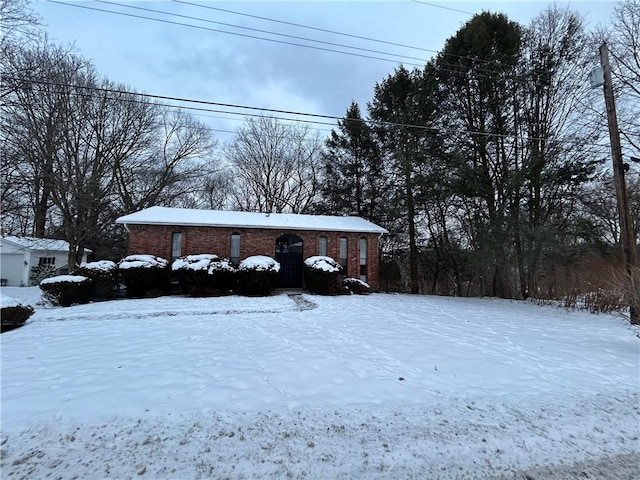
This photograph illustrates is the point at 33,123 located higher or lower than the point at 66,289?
higher

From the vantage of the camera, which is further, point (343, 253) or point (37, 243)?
point (37, 243)

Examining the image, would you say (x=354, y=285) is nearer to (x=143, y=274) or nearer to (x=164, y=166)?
(x=143, y=274)

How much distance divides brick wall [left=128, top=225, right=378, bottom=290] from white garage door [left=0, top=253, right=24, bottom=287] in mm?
14117

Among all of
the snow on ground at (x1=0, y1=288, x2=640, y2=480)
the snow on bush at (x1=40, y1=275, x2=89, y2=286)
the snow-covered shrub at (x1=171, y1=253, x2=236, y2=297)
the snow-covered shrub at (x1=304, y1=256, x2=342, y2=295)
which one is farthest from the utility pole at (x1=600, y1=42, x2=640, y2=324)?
the snow on bush at (x1=40, y1=275, x2=89, y2=286)

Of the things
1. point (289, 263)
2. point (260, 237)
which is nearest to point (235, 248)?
point (260, 237)

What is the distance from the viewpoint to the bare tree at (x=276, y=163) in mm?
25172

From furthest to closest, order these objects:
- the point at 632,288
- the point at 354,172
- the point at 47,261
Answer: the point at 47,261, the point at 354,172, the point at 632,288

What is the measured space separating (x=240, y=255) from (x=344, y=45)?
9.76 metres

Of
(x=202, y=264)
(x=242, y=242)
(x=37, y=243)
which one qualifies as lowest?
(x=202, y=264)

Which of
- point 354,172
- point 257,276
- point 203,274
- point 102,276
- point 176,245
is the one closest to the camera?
point 102,276

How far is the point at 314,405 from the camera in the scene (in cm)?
332

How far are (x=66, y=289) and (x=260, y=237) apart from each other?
7.59 metres

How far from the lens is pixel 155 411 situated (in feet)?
10.0

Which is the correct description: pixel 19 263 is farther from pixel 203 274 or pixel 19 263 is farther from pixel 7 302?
pixel 7 302
